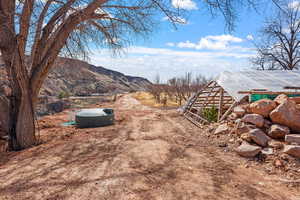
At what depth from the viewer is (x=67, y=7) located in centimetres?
450

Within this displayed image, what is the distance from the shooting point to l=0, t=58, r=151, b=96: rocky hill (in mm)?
6715

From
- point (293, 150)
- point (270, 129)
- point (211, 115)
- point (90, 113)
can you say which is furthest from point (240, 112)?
point (90, 113)

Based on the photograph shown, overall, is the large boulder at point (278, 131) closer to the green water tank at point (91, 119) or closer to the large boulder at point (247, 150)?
the large boulder at point (247, 150)

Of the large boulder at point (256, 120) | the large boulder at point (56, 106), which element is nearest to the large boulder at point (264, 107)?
the large boulder at point (256, 120)

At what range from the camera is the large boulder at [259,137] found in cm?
402

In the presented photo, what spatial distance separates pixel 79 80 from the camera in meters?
63.8

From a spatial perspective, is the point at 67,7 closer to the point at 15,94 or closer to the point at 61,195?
the point at 15,94

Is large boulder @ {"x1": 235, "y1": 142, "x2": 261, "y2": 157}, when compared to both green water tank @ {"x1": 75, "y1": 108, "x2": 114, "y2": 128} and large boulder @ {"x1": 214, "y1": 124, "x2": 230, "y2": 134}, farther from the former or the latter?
green water tank @ {"x1": 75, "y1": 108, "x2": 114, "y2": 128}

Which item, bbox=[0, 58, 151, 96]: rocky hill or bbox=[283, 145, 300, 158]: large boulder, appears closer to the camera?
bbox=[283, 145, 300, 158]: large boulder

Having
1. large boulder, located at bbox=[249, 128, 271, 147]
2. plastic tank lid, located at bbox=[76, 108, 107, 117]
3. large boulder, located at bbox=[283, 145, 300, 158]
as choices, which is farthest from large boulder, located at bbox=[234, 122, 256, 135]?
plastic tank lid, located at bbox=[76, 108, 107, 117]

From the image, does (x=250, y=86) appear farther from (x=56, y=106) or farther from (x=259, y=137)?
(x=56, y=106)

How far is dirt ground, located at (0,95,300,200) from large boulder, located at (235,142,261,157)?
6.4 inches

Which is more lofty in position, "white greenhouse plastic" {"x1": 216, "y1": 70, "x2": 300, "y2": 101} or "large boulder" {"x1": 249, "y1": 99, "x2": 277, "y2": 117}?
"white greenhouse plastic" {"x1": 216, "y1": 70, "x2": 300, "y2": 101}

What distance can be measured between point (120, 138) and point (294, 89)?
23.7ft
